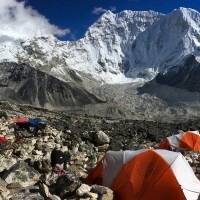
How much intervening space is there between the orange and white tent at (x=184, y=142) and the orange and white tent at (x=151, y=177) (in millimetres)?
11464

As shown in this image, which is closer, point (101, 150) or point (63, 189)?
point (63, 189)

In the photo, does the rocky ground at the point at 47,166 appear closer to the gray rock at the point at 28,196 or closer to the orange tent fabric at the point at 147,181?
the gray rock at the point at 28,196

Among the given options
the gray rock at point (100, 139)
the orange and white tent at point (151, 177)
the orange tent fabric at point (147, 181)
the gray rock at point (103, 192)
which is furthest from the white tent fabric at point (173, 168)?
the gray rock at point (100, 139)

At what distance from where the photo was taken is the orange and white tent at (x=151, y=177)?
11047 millimetres

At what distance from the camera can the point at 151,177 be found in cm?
1134

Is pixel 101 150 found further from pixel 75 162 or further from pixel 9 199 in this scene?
pixel 9 199

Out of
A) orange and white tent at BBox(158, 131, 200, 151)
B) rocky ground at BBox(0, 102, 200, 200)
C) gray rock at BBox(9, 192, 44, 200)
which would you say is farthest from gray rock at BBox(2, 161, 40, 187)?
orange and white tent at BBox(158, 131, 200, 151)

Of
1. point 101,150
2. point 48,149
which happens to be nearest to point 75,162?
point 48,149

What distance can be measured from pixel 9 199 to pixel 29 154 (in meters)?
7.63

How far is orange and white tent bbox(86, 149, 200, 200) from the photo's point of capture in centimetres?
1105

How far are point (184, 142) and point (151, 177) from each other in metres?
13.0

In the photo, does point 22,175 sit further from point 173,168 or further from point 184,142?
point 184,142

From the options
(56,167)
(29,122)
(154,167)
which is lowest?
(29,122)

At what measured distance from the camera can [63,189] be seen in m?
11.0
